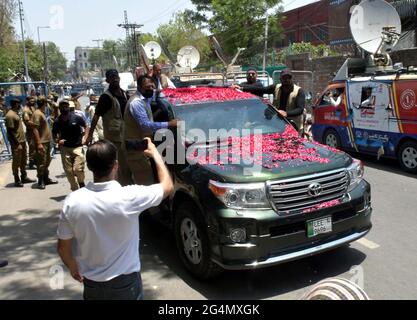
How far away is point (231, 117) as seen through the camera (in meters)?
5.36

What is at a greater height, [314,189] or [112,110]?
[112,110]

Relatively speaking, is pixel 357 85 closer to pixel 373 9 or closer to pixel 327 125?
pixel 327 125

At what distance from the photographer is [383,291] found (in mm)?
4000

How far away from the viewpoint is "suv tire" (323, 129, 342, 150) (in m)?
10.4

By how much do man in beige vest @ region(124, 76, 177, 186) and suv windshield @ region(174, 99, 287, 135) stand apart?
33cm

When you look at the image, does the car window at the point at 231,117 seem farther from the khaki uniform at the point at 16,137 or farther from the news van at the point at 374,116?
the khaki uniform at the point at 16,137

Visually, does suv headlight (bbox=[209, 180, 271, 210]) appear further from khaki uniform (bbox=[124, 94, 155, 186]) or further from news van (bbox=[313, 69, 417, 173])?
news van (bbox=[313, 69, 417, 173])

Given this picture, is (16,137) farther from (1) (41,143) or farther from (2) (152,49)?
(2) (152,49)

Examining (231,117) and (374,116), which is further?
(374,116)

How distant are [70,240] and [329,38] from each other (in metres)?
40.5

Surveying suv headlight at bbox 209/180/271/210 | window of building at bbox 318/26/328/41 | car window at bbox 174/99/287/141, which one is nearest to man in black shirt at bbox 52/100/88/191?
car window at bbox 174/99/287/141

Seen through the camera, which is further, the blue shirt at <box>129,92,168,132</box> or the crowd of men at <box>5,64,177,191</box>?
the crowd of men at <box>5,64,177,191</box>

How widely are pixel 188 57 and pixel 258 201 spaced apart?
16.7 meters

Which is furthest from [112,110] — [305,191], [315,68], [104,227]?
[315,68]
